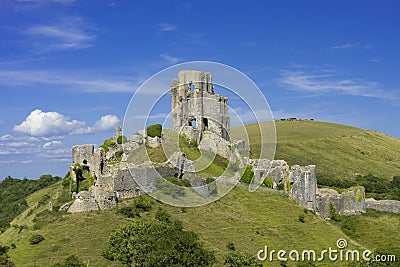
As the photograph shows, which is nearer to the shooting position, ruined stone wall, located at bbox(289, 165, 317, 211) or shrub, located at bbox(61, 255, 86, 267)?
shrub, located at bbox(61, 255, 86, 267)

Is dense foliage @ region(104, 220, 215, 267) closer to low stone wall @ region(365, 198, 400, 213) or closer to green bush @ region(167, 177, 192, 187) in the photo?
green bush @ region(167, 177, 192, 187)

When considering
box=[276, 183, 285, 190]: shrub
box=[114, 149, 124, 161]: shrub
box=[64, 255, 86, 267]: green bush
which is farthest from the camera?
box=[276, 183, 285, 190]: shrub

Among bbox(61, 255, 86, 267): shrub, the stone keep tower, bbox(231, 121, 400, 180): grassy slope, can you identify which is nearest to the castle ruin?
the stone keep tower

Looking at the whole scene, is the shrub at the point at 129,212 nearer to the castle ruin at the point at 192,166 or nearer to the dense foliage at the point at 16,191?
the castle ruin at the point at 192,166

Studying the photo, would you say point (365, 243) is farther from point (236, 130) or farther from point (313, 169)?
point (236, 130)

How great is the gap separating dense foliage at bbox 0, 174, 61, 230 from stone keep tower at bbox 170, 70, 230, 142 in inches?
1097

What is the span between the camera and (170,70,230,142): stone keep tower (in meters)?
71.7

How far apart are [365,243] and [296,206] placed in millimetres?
8716

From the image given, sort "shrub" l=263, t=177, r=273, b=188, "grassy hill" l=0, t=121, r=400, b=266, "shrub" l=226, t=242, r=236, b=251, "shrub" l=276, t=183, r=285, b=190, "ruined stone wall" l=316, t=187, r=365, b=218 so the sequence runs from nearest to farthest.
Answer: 1. "grassy hill" l=0, t=121, r=400, b=266
2. "shrub" l=226, t=242, r=236, b=251
3. "ruined stone wall" l=316, t=187, r=365, b=218
4. "shrub" l=276, t=183, r=285, b=190
5. "shrub" l=263, t=177, r=273, b=188

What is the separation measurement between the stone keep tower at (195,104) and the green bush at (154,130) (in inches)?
129

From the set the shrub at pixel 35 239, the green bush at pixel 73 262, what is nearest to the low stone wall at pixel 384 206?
the shrub at pixel 35 239

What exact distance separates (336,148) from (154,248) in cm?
11488

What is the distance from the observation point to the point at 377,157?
142750 mm

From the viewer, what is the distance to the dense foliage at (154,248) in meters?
35.2
